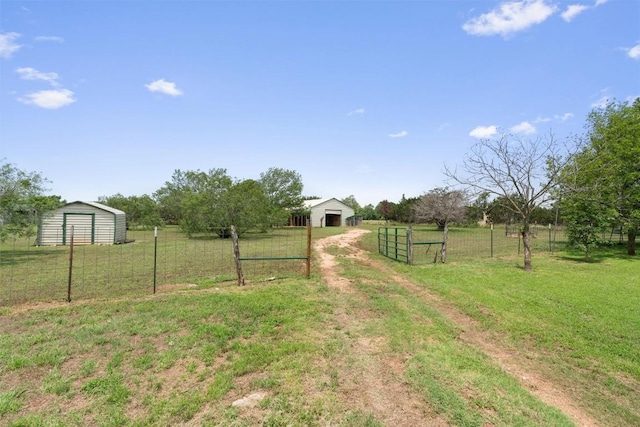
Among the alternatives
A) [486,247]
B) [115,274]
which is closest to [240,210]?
[115,274]

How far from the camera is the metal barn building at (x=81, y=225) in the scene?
58.7 ft

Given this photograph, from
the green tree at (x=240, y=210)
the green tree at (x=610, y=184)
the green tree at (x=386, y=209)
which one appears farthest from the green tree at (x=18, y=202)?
the green tree at (x=386, y=209)

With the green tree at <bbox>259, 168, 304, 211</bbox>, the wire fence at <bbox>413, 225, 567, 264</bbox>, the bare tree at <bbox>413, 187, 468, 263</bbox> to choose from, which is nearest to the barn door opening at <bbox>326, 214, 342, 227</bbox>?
the green tree at <bbox>259, 168, 304, 211</bbox>

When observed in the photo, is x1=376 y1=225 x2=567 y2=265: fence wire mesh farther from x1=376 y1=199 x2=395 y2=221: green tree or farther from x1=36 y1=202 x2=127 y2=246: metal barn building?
x1=376 y1=199 x2=395 y2=221: green tree

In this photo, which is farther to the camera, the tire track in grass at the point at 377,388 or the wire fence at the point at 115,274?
the wire fence at the point at 115,274

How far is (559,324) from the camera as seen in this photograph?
5340 millimetres

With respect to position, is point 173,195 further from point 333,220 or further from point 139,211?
point 333,220

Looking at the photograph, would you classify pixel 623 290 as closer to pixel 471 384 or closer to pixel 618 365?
pixel 618 365

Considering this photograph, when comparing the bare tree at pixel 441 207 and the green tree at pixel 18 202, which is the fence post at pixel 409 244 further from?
the bare tree at pixel 441 207

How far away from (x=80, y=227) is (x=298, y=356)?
20.6 meters

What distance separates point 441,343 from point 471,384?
3.57ft

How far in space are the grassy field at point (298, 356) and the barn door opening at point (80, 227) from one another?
15.6 m

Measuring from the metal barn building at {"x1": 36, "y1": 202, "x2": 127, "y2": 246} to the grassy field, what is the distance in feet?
50.8

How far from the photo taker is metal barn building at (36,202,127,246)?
17906 millimetres
